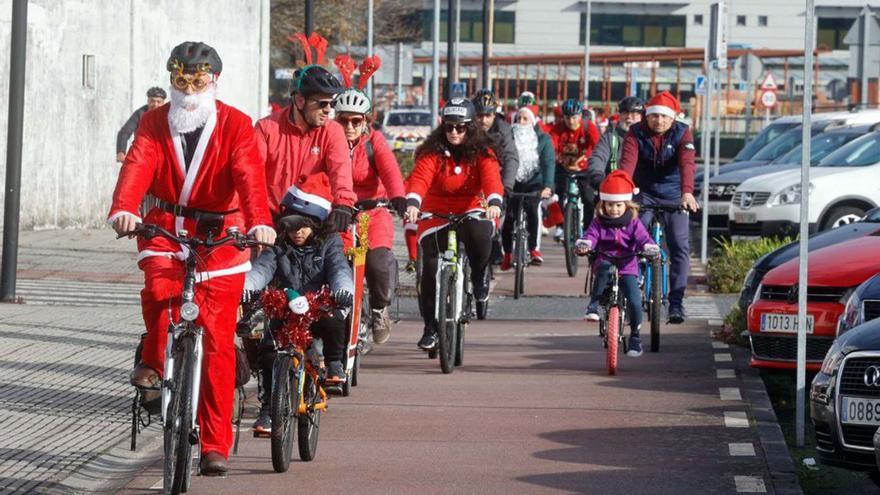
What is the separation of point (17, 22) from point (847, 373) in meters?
9.36

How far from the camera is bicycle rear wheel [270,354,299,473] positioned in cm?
836

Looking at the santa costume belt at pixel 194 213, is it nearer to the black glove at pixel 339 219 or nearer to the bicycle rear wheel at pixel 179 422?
the bicycle rear wheel at pixel 179 422

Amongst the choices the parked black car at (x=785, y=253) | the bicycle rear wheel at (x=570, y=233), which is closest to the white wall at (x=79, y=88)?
the bicycle rear wheel at (x=570, y=233)

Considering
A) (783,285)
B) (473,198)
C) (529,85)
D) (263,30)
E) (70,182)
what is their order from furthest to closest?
(529,85) < (263,30) < (70,182) < (473,198) < (783,285)

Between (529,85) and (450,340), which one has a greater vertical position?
(529,85)

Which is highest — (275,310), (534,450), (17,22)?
(17,22)

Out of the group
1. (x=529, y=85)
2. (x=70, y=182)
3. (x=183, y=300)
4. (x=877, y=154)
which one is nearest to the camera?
(x=183, y=300)

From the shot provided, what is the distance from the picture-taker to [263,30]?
33812 millimetres

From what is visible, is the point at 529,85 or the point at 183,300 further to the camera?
the point at 529,85

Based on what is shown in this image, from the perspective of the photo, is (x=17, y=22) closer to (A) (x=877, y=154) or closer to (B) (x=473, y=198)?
(B) (x=473, y=198)

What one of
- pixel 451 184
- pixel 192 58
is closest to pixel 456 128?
pixel 451 184

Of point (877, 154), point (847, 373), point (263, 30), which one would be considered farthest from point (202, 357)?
point (263, 30)

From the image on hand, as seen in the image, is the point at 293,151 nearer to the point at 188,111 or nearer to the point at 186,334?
the point at 188,111

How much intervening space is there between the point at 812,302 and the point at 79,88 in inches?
643
